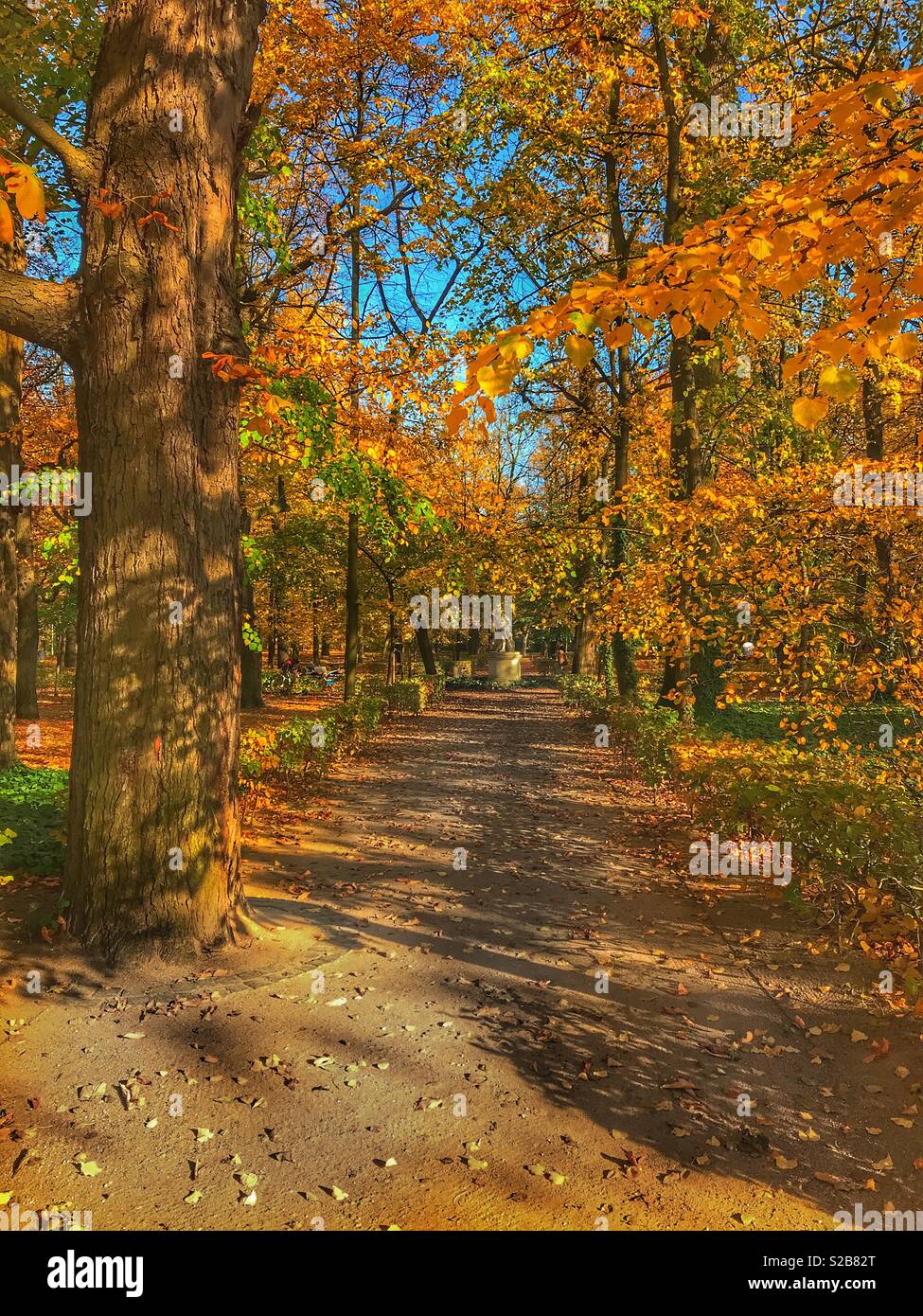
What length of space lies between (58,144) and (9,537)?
7522mm

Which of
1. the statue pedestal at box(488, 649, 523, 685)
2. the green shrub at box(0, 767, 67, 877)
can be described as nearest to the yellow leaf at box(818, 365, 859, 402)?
the green shrub at box(0, 767, 67, 877)

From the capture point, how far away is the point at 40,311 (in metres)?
4.52

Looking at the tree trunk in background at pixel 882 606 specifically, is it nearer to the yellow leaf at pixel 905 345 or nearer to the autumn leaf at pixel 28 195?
the yellow leaf at pixel 905 345

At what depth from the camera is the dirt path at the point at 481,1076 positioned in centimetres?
294

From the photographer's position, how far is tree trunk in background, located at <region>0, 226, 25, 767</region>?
33.7 ft

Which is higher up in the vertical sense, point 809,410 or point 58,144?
point 58,144

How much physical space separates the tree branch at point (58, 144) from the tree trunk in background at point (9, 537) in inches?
273

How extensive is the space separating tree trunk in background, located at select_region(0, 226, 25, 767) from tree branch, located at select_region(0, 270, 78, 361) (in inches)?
267

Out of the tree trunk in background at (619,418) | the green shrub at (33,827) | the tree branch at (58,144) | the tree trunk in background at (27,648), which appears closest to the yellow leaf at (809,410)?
the tree branch at (58,144)

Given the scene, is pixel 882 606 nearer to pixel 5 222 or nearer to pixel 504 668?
pixel 5 222

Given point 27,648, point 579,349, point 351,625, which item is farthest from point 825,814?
point 27,648

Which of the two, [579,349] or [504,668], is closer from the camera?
[579,349]

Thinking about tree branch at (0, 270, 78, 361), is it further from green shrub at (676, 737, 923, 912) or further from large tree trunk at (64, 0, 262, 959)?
green shrub at (676, 737, 923, 912)

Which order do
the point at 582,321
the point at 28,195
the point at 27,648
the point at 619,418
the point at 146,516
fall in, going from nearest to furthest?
the point at 28,195
the point at 582,321
the point at 146,516
the point at 619,418
the point at 27,648
